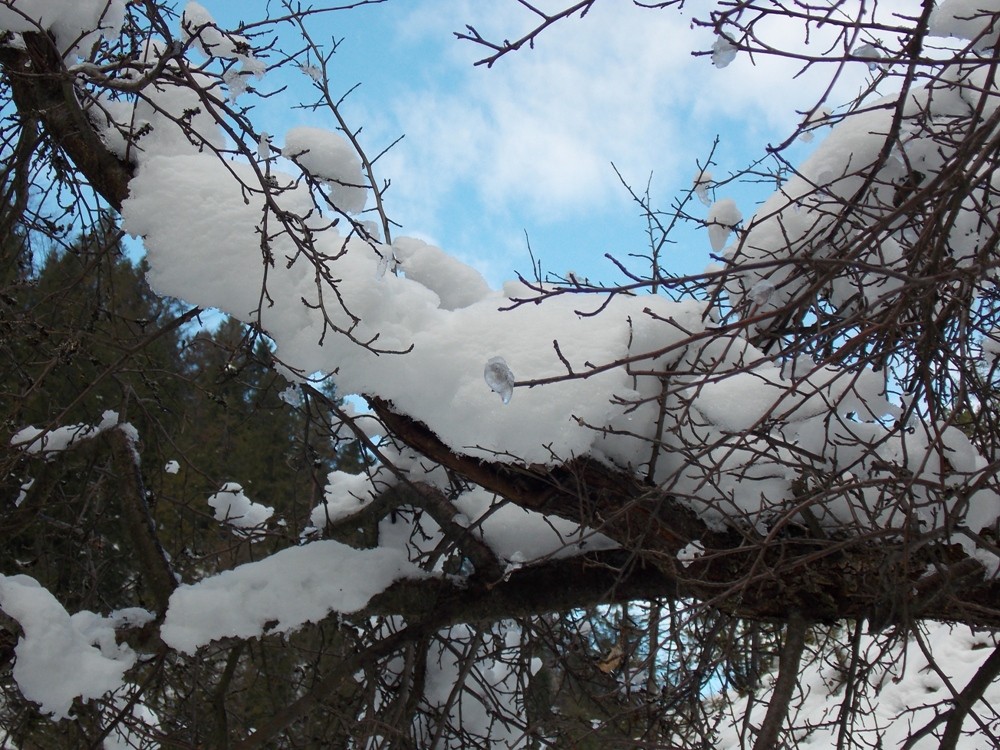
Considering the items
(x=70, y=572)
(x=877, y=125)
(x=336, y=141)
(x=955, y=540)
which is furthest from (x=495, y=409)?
(x=70, y=572)

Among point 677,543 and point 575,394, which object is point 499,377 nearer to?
point 575,394

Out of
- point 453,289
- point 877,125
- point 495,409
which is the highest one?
point 877,125

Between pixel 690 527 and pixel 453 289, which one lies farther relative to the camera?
pixel 453 289

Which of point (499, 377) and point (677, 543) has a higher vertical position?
point (677, 543)

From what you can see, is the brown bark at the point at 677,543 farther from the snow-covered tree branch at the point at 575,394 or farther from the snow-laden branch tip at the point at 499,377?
the snow-laden branch tip at the point at 499,377

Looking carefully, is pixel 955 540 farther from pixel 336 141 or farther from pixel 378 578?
pixel 336 141

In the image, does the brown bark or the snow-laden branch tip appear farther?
the brown bark

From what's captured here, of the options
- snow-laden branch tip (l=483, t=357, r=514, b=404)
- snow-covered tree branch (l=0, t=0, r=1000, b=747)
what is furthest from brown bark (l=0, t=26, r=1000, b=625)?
snow-laden branch tip (l=483, t=357, r=514, b=404)

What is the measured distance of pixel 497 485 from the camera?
2344 mm

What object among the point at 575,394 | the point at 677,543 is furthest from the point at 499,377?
the point at 677,543

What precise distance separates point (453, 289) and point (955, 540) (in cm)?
187

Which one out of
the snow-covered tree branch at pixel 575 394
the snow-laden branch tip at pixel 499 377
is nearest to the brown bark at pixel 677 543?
the snow-covered tree branch at pixel 575 394

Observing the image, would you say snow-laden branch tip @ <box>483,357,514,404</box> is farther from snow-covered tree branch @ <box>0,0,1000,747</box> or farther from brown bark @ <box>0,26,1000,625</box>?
brown bark @ <box>0,26,1000,625</box>

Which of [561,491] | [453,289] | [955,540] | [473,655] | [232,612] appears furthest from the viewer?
[473,655]
